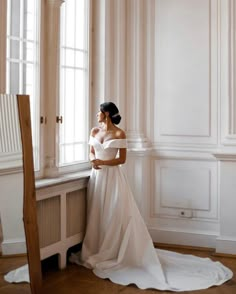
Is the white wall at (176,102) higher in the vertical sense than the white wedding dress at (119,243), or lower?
higher

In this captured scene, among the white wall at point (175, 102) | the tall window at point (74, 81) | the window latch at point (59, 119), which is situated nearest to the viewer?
the window latch at point (59, 119)

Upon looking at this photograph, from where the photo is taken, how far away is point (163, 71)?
5180 millimetres

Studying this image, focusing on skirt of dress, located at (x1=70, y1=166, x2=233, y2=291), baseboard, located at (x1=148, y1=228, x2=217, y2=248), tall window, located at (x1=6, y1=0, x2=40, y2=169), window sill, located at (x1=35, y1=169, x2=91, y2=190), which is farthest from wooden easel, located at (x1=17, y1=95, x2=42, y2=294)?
baseboard, located at (x1=148, y1=228, x2=217, y2=248)

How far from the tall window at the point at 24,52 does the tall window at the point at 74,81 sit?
37 cm

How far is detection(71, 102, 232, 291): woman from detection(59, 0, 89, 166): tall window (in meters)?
0.37

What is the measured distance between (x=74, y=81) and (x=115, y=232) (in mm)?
1516

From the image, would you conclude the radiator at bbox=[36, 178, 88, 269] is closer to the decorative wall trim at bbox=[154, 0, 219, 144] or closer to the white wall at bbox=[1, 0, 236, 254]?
the white wall at bbox=[1, 0, 236, 254]

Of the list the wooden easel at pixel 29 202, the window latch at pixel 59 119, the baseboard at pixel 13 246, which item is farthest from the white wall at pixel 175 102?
the baseboard at pixel 13 246

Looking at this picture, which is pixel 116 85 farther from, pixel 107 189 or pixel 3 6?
pixel 3 6

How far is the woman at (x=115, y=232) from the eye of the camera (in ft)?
13.7

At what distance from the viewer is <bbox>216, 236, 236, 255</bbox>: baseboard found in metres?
4.75

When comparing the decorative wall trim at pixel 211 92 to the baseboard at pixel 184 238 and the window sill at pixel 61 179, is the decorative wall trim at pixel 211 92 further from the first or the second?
the window sill at pixel 61 179

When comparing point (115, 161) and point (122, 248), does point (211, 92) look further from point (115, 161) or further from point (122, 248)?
point (122, 248)

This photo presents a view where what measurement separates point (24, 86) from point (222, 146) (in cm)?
200
